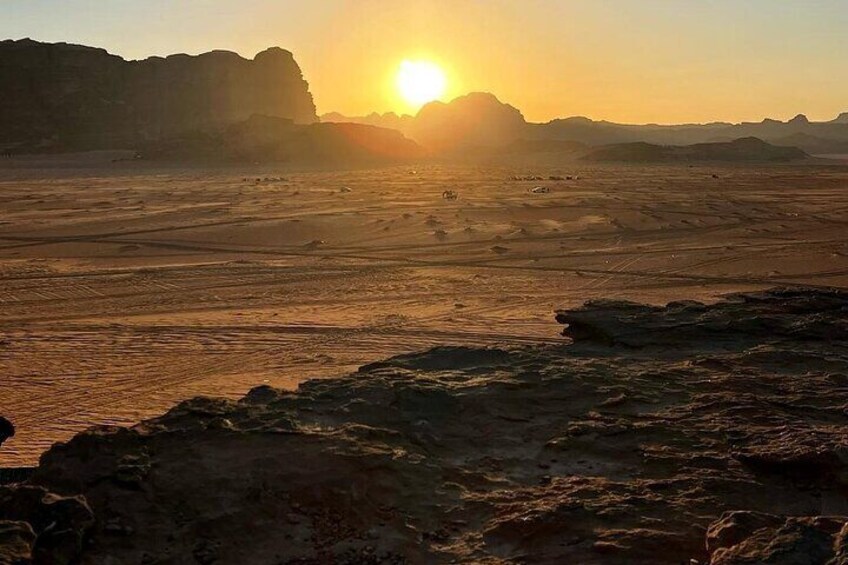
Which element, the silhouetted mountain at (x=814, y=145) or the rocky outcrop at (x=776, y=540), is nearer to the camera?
the rocky outcrop at (x=776, y=540)

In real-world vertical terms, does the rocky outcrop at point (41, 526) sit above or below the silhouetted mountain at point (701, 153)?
below

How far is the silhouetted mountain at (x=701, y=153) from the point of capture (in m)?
72.4

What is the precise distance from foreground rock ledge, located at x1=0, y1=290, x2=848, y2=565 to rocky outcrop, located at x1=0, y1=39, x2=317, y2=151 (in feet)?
243

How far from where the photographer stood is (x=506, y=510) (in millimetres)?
3508

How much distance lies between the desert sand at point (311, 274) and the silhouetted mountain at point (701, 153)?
43.3 m

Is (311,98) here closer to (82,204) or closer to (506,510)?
(82,204)

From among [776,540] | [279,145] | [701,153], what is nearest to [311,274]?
[776,540]

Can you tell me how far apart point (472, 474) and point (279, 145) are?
2526 inches

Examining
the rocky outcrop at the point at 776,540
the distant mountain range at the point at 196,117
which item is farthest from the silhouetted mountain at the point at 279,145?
the rocky outcrop at the point at 776,540

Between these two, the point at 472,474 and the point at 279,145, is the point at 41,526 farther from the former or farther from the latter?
the point at 279,145

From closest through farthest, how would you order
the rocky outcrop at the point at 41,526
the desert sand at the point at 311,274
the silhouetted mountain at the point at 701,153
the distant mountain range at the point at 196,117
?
the rocky outcrop at the point at 41,526 < the desert sand at the point at 311,274 < the distant mountain range at the point at 196,117 < the silhouetted mountain at the point at 701,153

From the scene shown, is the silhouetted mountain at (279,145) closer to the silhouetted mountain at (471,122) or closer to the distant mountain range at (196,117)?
the distant mountain range at (196,117)

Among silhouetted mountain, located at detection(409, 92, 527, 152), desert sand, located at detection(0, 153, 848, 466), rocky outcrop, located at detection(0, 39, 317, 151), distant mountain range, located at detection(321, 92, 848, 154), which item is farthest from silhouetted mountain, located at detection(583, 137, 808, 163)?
silhouetted mountain, located at detection(409, 92, 527, 152)

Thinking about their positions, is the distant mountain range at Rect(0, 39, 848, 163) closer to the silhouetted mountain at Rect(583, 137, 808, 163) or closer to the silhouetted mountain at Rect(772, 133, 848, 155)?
the silhouetted mountain at Rect(583, 137, 808, 163)
